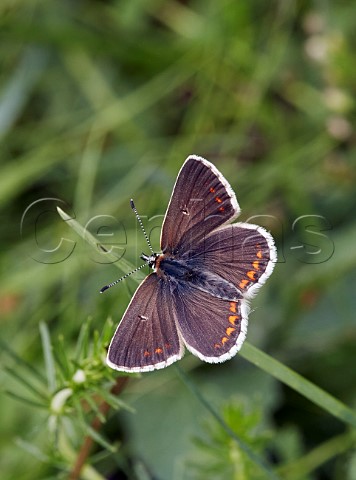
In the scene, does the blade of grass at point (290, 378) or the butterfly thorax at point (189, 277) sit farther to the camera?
the butterfly thorax at point (189, 277)

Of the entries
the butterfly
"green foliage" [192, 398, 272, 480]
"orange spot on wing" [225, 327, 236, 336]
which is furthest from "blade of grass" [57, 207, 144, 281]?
"green foliage" [192, 398, 272, 480]

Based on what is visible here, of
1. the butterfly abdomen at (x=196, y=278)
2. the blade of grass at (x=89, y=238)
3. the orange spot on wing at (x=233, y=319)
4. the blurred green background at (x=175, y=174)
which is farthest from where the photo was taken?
the blurred green background at (x=175, y=174)

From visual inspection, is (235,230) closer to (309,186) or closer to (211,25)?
(309,186)

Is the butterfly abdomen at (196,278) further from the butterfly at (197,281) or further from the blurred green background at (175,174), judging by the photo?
the blurred green background at (175,174)

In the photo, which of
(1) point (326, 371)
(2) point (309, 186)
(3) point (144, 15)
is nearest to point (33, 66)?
(3) point (144, 15)

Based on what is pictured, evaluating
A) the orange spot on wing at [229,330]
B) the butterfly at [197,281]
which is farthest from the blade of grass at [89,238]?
the orange spot on wing at [229,330]

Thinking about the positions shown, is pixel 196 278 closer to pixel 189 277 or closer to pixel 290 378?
pixel 189 277

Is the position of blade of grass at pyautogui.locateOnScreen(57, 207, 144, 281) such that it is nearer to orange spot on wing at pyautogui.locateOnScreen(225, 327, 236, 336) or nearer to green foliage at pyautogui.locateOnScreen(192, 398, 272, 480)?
orange spot on wing at pyautogui.locateOnScreen(225, 327, 236, 336)
